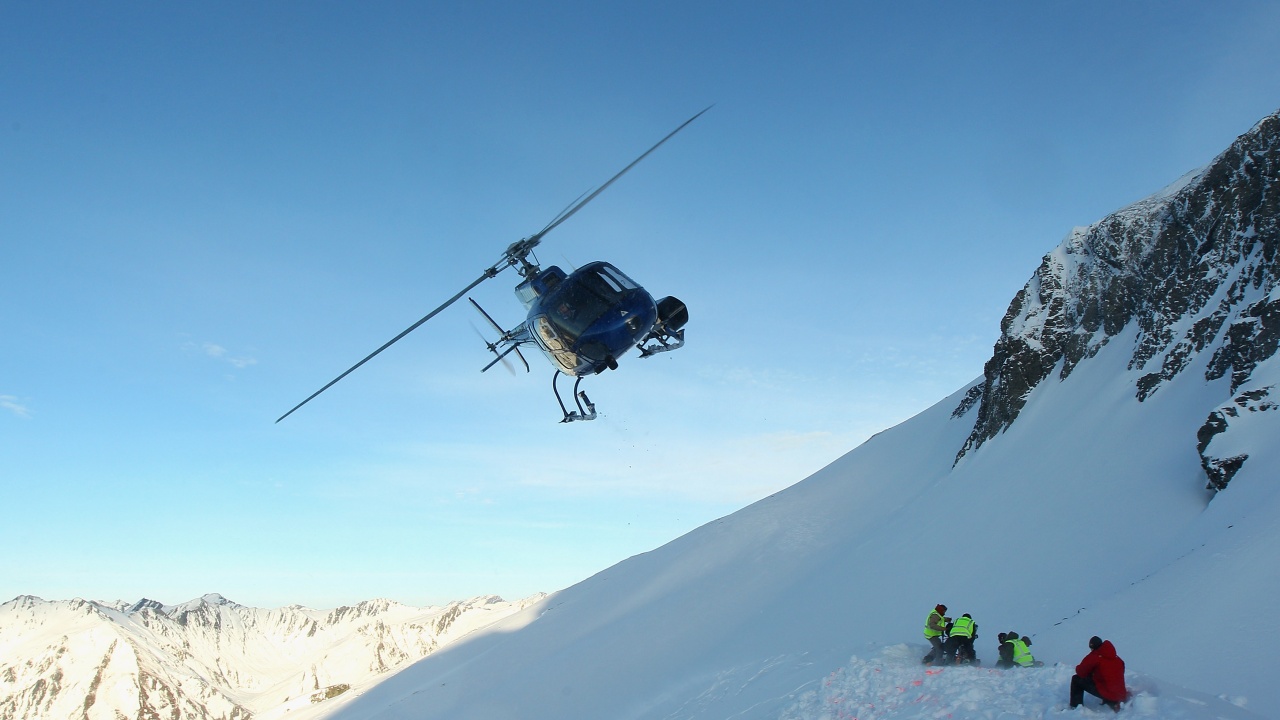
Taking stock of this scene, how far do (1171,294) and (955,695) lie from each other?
25.2 meters

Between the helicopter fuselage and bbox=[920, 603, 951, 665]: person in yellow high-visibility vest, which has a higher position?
the helicopter fuselage

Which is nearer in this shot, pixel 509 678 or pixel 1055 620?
pixel 1055 620

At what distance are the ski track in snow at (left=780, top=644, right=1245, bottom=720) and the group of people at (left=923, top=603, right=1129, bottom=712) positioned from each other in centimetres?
22

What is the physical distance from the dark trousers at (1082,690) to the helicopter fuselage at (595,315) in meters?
11.4

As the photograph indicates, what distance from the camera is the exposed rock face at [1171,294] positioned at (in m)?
22.7

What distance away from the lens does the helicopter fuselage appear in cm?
1733

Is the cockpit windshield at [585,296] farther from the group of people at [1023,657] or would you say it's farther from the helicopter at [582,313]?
the group of people at [1023,657]

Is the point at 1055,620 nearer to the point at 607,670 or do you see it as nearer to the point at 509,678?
the point at 607,670

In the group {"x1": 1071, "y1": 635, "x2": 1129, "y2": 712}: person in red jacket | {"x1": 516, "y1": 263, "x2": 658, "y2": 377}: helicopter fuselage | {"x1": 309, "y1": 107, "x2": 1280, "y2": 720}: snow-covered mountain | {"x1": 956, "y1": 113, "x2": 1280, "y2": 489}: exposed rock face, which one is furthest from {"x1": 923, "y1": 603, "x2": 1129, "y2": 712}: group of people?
{"x1": 956, "y1": 113, "x2": 1280, "y2": 489}: exposed rock face

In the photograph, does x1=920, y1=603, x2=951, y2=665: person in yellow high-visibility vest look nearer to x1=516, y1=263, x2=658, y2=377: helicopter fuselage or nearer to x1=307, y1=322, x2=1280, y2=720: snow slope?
x1=307, y1=322, x2=1280, y2=720: snow slope

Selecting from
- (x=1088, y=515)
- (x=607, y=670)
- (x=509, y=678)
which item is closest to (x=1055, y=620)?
(x=1088, y=515)

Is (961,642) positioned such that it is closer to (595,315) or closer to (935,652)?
(935,652)

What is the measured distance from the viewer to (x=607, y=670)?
2780 cm

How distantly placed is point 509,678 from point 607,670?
703 cm
